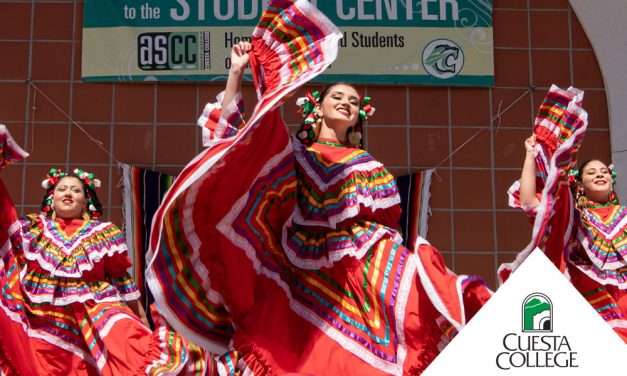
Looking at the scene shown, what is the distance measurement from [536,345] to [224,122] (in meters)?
1.45

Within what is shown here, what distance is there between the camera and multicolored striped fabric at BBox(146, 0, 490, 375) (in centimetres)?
388

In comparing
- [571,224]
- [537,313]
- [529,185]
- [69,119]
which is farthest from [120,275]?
[537,313]

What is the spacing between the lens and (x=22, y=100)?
6.37m

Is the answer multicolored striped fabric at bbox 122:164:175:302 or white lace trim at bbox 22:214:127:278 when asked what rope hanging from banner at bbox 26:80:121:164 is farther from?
white lace trim at bbox 22:214:127:278

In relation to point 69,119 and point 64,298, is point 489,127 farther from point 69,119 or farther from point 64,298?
point 64,298

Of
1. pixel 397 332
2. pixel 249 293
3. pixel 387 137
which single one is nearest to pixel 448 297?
pixel 397 332

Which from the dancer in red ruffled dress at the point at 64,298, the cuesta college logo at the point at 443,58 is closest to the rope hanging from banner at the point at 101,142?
the cuesta college logo at the point at 443,58

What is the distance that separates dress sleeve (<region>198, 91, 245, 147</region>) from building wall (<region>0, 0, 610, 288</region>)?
222cm

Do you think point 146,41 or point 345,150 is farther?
point 146,41

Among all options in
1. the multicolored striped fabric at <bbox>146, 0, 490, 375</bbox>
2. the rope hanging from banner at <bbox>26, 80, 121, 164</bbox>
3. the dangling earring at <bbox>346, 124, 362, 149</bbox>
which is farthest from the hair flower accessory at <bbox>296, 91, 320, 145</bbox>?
the rope hanging from banner at <bbox>26, 80, 121, 164</bbox>

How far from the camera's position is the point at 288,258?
418 centimetres

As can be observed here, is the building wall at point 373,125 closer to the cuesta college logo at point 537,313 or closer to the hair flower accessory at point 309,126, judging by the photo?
the hair flower accessory at point 309,126

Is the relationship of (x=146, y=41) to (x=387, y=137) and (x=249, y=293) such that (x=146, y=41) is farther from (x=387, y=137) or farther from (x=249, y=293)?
(x=249, y=293)

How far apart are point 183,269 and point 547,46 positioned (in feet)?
11.3
